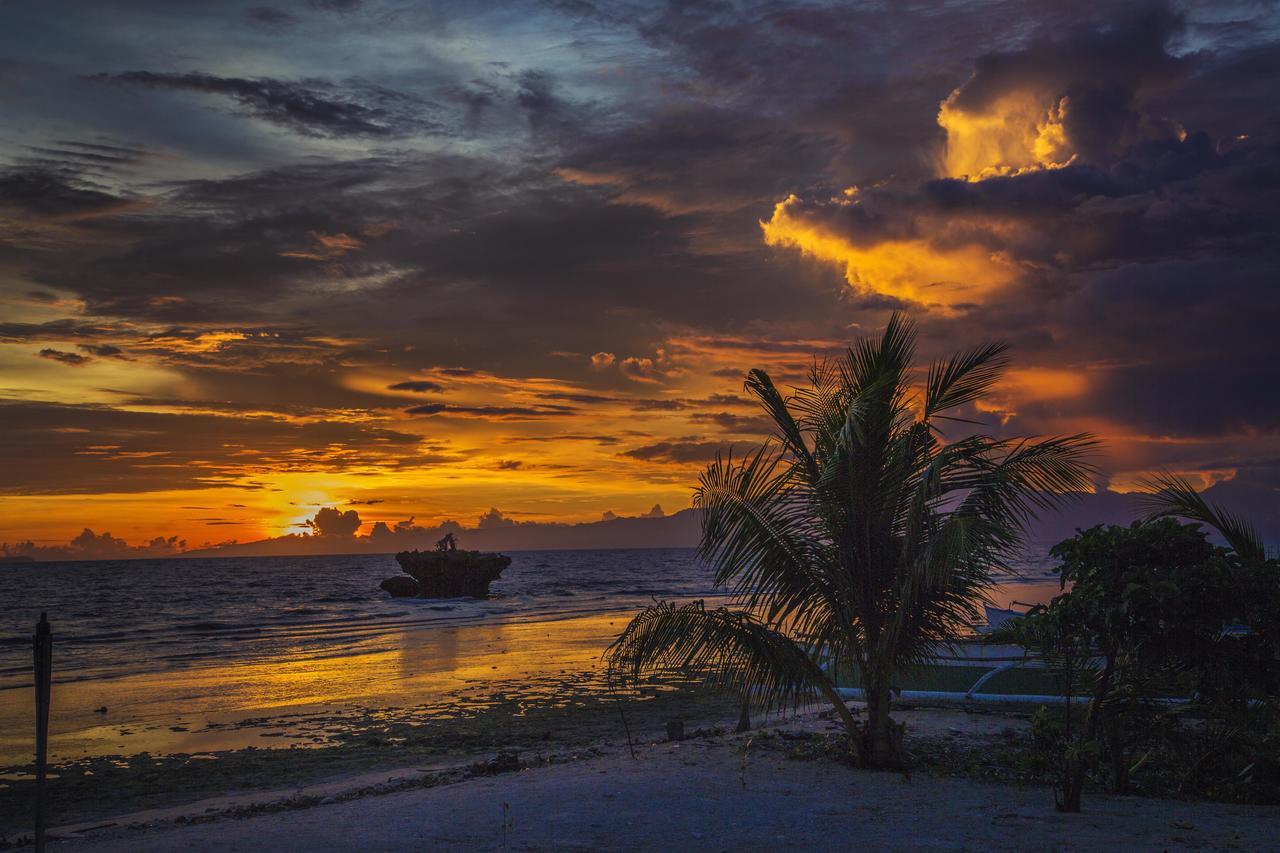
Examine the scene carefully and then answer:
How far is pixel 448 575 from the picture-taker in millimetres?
73875

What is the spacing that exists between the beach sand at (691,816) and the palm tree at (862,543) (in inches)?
48.1

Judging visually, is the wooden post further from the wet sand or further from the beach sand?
the wet sand

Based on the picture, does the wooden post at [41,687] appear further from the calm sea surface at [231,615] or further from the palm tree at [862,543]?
the calm sea surface at [231,615]

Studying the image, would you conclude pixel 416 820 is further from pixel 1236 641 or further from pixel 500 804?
pixel 1236 641

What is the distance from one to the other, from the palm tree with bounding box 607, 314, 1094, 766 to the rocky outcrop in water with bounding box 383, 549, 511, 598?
63.7 metres

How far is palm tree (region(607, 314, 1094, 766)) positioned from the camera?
37.4 ft

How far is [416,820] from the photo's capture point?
9.81 metres

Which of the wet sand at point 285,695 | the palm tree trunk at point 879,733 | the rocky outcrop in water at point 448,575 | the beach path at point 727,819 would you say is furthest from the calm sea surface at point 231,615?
the palm tree trunk at point 879,733

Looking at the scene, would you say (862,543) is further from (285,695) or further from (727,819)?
(285,695)

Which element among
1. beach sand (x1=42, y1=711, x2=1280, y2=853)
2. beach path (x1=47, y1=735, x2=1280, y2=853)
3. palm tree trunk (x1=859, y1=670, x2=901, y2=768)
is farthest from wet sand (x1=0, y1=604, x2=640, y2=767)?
palm tree trunk (x1=859, y1=670, x2=901, y2=768)

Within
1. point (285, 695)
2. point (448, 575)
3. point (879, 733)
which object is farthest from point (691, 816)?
point (448, 575)

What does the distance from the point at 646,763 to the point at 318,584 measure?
312 ft

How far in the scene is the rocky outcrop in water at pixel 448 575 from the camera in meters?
73.8

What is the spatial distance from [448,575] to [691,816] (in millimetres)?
66417
